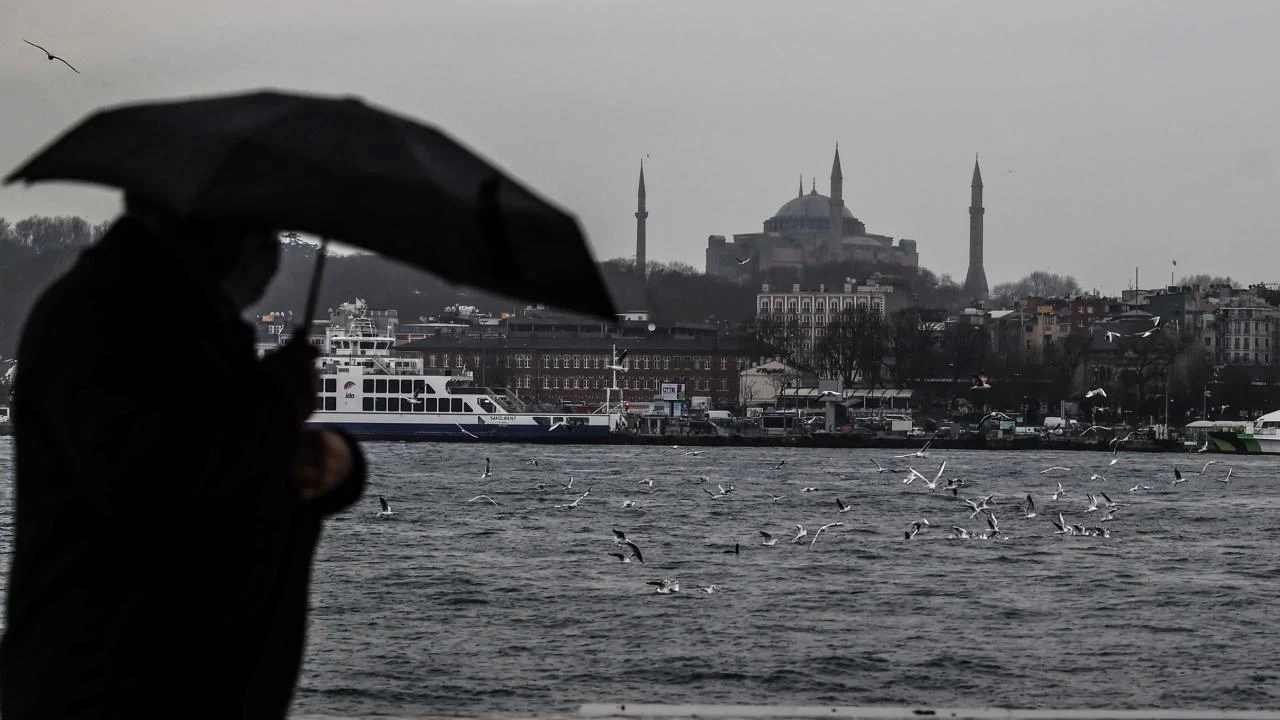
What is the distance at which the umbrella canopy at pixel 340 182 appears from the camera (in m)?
1.47

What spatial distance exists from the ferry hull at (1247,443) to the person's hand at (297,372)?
54424mm

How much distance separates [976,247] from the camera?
124812 mm

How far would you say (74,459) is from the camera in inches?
56.2

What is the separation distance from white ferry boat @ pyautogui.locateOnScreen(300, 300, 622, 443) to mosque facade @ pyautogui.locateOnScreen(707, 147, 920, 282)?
62433 mm

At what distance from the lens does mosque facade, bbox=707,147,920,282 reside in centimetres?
11912

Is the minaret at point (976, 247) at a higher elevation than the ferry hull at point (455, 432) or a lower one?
higher

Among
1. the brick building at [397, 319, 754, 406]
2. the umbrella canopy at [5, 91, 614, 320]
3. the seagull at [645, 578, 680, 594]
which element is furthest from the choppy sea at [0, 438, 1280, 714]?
the brick building at [397, 319, 754, 406]

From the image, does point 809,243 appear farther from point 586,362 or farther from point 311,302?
point 311,302

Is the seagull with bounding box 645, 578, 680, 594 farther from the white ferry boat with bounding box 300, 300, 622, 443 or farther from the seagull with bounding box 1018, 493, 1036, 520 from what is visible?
the white ferry boat with bounding box 300, 300, 622, 443

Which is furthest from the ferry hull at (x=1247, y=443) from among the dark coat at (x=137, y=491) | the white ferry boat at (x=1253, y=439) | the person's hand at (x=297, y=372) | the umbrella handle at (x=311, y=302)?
the dark coat at (x=137, y=491)

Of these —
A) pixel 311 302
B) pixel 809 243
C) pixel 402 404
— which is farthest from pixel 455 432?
pixel 809 243

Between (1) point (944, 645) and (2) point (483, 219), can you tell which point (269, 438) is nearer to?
(2) point (483, 219)

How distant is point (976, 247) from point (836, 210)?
1046cm

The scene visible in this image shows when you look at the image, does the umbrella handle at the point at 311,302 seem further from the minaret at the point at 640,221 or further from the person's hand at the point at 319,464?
the minaret at the point at 640,221
